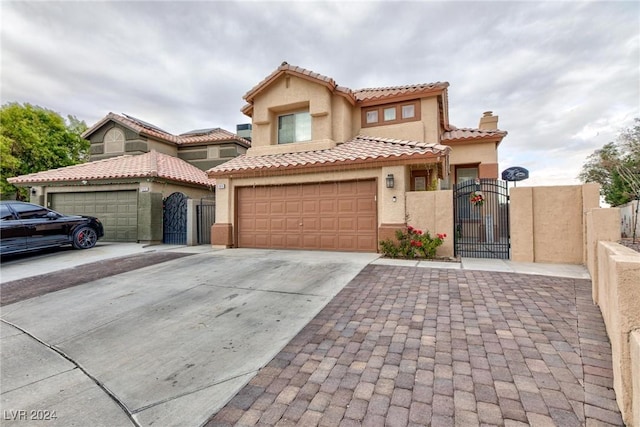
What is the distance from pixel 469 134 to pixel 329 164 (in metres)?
8.73

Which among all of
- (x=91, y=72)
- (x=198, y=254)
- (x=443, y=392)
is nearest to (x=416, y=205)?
(x=443, y=392)

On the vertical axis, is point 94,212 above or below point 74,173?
below

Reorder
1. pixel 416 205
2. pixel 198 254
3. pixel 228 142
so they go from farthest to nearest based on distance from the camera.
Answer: pixel 228 142 → pixel 198 254 → pixel 416 205

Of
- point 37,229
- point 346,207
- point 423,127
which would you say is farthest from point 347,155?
point 37,229

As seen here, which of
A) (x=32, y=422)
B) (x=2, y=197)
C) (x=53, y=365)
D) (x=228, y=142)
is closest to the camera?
(x=32, y=422)

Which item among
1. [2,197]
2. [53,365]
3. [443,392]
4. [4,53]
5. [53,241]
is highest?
[4,53]

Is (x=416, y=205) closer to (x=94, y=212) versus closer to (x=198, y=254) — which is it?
(x=198, y=254)

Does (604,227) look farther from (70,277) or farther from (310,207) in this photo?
(70,277)

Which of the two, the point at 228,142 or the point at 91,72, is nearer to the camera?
the point at 91,72

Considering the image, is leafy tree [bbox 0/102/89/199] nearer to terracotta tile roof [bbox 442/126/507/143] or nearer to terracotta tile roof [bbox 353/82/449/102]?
terracotta tile roof [bbox 353/82/449/102]

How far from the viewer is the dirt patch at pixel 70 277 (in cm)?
586

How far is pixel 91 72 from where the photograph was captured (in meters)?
13.1

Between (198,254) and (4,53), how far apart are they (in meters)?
11.9

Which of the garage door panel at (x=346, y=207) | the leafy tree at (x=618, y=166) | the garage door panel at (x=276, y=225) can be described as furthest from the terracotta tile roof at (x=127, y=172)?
the leafy tree at (x=618, y=166)
